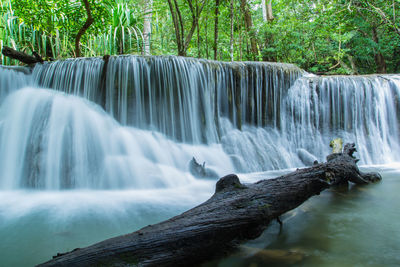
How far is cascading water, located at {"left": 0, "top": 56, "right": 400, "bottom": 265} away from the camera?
4.14 meters

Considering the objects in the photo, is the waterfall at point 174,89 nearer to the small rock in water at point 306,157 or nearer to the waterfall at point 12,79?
the waterfall at point 12,79

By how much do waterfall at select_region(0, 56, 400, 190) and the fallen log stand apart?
2817 mm

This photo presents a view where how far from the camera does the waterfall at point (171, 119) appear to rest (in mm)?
5055

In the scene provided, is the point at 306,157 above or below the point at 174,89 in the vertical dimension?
below

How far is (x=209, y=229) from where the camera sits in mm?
1872

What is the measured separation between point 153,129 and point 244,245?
473 cm

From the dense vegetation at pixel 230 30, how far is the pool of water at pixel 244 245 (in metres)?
5.86

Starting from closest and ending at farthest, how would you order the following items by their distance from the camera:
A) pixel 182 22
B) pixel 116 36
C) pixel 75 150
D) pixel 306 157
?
1. pixel 75 150
2. pixel 306 157
3. pixel 182 22
4. pixel 116 36

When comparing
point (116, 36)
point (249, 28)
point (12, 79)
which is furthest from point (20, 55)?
point (249, 28)

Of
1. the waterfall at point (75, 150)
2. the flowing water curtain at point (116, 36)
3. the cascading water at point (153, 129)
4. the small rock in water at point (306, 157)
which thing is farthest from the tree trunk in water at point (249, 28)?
the waterfall at point (75, 150)

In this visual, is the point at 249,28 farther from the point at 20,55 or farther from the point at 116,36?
the point at 20,55

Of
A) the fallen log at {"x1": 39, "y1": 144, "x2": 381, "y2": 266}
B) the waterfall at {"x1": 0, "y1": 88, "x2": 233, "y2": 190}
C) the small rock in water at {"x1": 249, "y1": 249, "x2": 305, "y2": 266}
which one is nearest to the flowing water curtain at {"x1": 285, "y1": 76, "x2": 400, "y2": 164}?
the waterfall at {"x1": 0, "y1": 88, "x2": 233, "y2": 190}

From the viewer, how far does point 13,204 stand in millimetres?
3846

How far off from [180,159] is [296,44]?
831cm
